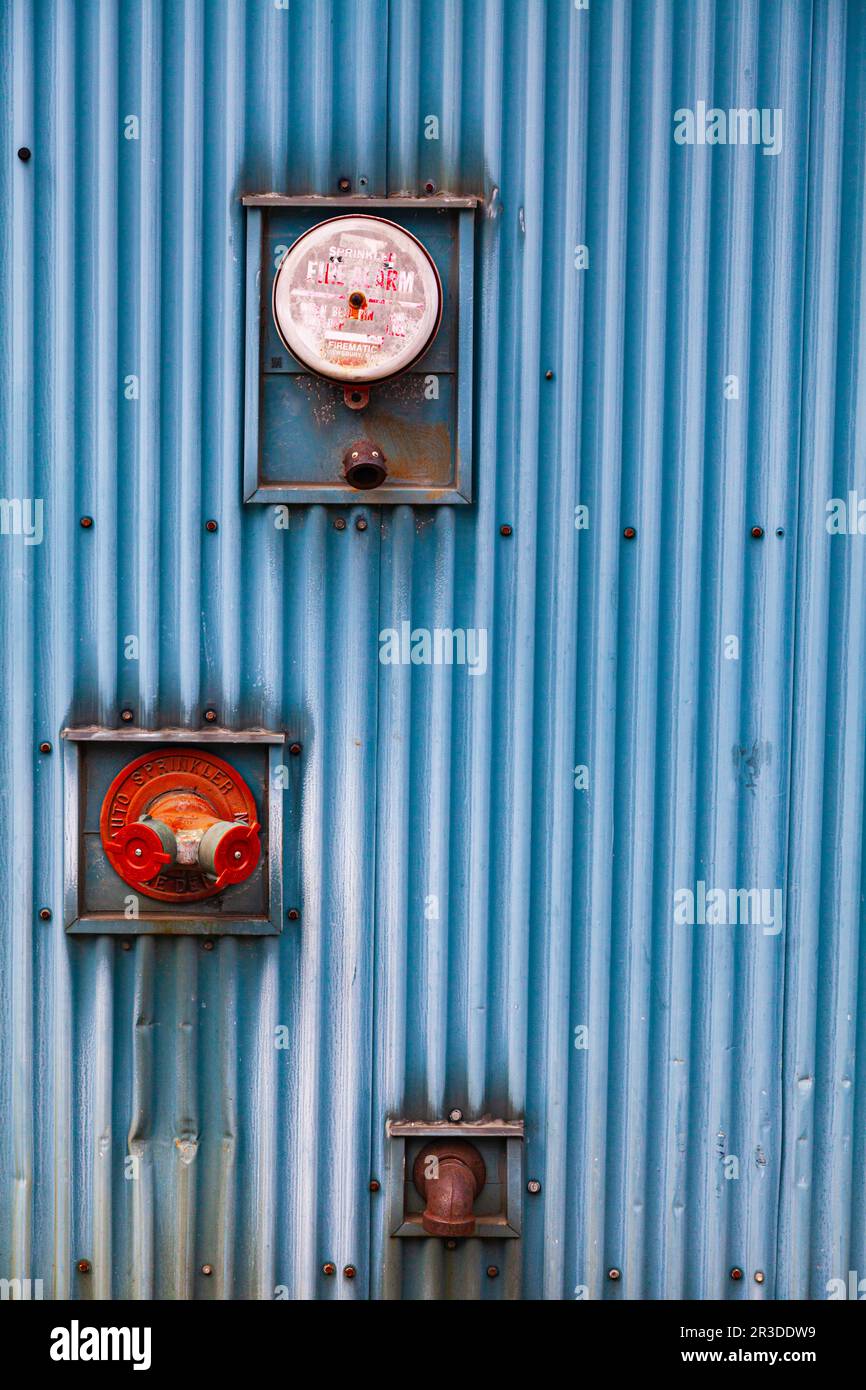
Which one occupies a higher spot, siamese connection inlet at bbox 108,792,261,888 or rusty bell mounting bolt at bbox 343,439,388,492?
rusty bell mounting bolt at bbox 343,439,388,492

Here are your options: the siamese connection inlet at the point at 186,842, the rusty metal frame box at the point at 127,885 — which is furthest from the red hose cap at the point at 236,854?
the rusty metal frame box at the point at 127,885

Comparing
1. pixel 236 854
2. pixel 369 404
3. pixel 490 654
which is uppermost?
pixel 369 404

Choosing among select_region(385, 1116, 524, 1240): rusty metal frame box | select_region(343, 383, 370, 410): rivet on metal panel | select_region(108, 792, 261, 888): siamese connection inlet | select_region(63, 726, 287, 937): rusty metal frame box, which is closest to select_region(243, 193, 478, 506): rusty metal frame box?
select_region(343, 383, 370, 410): rivet on metal panel

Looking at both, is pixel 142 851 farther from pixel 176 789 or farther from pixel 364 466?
pixel 364 466

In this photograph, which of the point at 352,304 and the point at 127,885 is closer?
the point at 352,304

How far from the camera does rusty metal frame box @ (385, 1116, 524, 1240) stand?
2.96 meters

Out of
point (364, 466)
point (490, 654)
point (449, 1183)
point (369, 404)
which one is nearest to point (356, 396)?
point (369, 404)

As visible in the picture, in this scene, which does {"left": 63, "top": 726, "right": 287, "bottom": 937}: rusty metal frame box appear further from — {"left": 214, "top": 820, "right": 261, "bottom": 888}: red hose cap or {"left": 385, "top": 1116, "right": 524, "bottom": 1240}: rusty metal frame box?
{"left": 385, "top": 1116, "right": 524, "bottom": 1240}: rusty metal frame box

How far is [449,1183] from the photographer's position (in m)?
2.90

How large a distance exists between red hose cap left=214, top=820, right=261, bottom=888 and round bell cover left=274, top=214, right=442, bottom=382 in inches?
48.9

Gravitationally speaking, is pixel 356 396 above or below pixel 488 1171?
above

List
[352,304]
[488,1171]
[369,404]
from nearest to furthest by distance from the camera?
[352,304] → [369,404] → [488,1171]

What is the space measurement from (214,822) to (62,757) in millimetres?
472

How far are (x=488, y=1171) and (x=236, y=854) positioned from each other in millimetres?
1175
